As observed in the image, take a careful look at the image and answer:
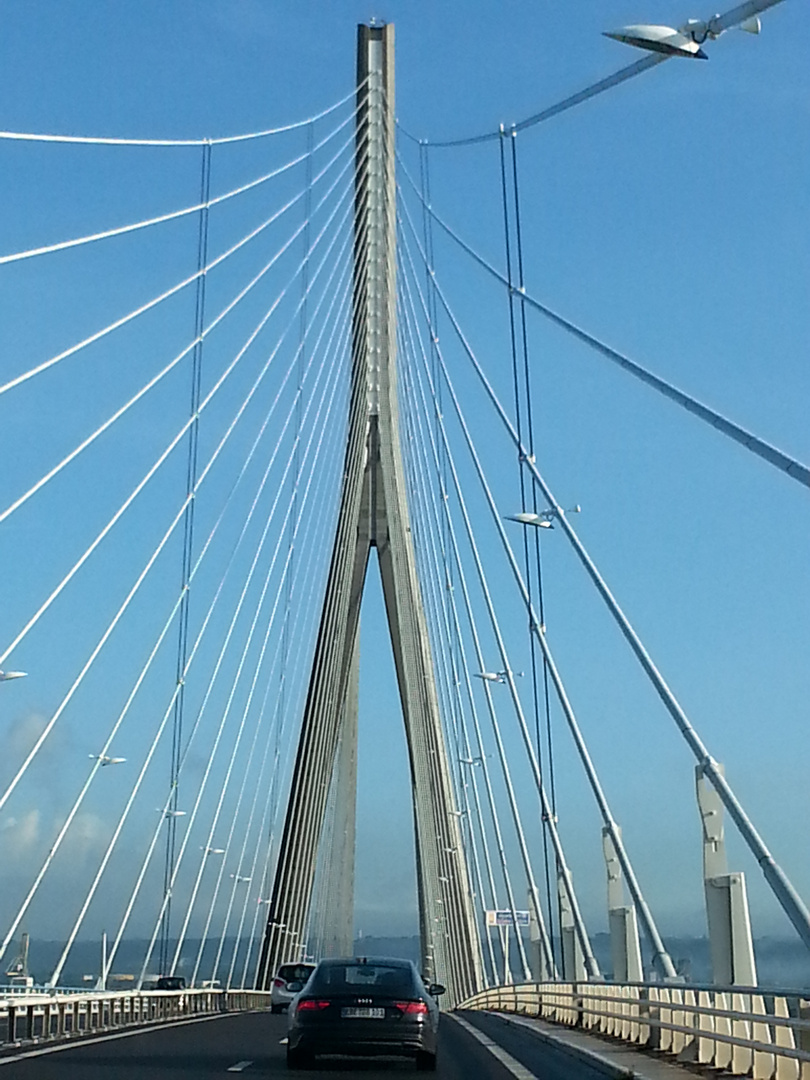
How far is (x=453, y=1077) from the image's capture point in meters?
14.9

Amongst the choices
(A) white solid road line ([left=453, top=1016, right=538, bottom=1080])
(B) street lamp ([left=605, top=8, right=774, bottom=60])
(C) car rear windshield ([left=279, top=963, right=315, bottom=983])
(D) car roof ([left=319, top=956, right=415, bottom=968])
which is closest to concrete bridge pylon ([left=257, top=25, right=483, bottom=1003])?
(C) car rear windshield ([left=279, top=963, right=315, bottom=983])

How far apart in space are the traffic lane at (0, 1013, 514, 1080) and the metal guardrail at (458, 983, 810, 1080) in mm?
1489

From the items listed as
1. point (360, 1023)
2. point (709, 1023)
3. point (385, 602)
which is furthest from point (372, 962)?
point (385, 602)

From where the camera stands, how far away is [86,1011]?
24344 millimetres

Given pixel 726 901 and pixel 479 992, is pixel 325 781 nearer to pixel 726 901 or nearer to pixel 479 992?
pixel 479 992

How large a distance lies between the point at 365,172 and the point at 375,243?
1508 mm

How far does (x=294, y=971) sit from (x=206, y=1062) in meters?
21.6

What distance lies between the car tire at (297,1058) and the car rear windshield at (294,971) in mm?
20844

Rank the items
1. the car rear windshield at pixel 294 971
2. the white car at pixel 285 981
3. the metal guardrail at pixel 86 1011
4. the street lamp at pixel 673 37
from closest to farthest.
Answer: the street lamp at pixel 673 37 → the metal guardrail at pixel 86 1011 → the white car at pixel 285 981 → the car rear windshield at pixel 294 971

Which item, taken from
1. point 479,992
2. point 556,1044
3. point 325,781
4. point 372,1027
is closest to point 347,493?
point 325,781

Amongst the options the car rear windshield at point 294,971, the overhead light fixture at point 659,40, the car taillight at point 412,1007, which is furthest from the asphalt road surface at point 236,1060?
the car rear windshield at point 294,971

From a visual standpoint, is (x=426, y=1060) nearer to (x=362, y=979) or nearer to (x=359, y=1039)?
(x=359, y=1039)

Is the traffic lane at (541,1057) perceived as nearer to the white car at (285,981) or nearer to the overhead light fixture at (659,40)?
the overhead light fixture at (659,40)

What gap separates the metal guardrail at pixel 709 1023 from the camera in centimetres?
1184
